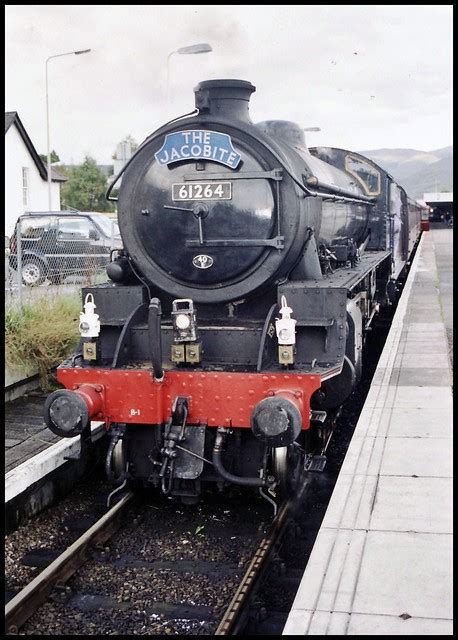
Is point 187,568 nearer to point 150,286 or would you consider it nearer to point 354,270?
point 150,286

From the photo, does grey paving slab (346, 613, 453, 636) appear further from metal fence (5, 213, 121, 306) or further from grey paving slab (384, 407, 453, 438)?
metal fence (5, 213, 121, 306)

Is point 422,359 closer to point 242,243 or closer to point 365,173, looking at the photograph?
point 365,173

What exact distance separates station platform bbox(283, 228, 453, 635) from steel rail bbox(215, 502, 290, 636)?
0.40 metres

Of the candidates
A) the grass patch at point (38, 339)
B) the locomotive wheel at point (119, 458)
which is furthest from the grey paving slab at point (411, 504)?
the grass patch at point (38, 339)

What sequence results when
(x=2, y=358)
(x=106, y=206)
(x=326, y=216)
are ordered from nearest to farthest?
(x=326, y=216) → (x=2, y=358) → (x=106, y=206)

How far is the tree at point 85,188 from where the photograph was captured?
36.9 meters

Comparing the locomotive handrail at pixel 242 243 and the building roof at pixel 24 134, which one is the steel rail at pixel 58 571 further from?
the building roof at pixel 24 134

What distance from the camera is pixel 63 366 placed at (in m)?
5.09

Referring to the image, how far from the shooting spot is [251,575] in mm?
4062

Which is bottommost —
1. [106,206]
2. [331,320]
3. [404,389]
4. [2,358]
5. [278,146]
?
[404,389]

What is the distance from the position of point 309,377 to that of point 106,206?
36.0 meters

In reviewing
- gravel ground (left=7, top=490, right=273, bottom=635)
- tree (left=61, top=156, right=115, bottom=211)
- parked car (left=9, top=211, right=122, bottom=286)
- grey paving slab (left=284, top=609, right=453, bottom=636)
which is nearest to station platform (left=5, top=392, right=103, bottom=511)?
gravel ground (left=7, top=490, right=273, bottom=635)

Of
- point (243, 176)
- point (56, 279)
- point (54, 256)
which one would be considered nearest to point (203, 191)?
point (243, 176)

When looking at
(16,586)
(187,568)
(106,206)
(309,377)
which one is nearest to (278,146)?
(309,377)
